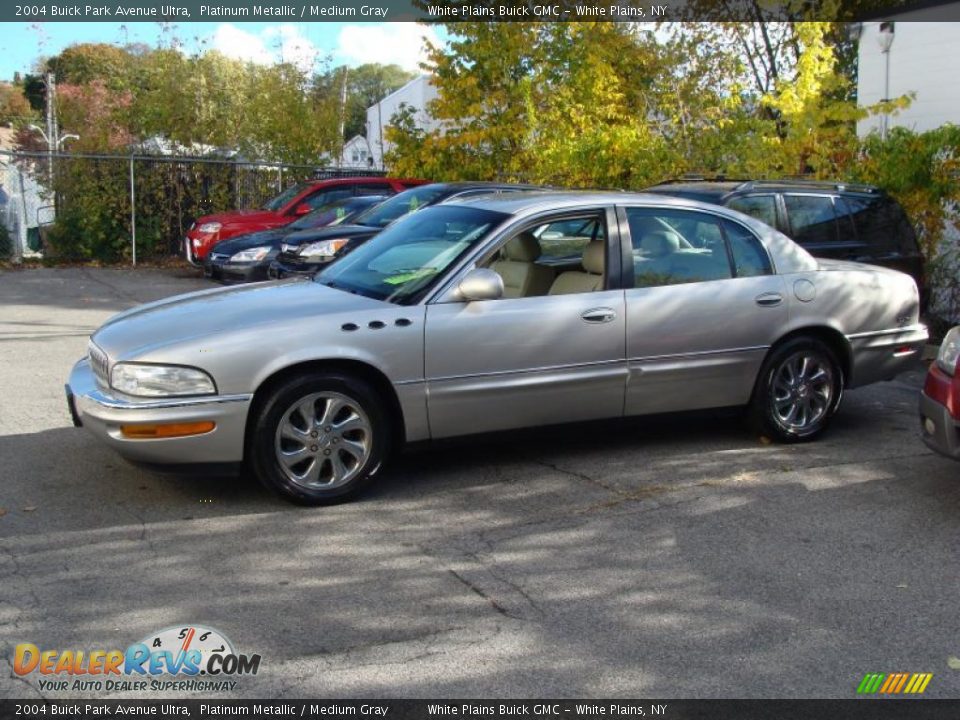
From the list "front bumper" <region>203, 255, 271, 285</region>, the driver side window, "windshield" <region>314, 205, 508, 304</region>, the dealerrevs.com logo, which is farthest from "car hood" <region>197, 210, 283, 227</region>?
the dealerrevs.com logo

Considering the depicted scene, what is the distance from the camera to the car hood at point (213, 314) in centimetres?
582

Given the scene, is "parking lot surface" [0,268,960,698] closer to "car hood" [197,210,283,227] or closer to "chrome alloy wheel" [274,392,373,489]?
"chrome alloy wheel" [274,392,373,489]

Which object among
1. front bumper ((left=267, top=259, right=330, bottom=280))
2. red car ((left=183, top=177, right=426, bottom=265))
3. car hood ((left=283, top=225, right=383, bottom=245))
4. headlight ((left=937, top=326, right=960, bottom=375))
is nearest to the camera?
headlight ((left=937, top=326, right=960, bottom=375))

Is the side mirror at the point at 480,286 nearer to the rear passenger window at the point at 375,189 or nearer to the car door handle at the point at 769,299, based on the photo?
the car door handle at the point at 769,299

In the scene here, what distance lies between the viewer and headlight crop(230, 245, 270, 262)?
594 inches

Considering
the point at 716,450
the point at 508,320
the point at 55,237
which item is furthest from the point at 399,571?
the point at 55,237

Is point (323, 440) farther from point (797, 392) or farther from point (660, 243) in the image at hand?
point (797, 392)

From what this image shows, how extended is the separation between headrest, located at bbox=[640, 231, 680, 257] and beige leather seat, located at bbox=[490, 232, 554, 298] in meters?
0.61

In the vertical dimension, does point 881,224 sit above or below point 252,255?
above

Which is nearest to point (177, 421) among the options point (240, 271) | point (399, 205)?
point (399, 205)

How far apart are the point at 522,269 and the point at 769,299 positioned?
1.60m

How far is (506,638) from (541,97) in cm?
1885

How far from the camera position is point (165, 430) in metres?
5.60

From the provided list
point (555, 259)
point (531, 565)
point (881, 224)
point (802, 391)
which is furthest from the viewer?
point (881, 224)
